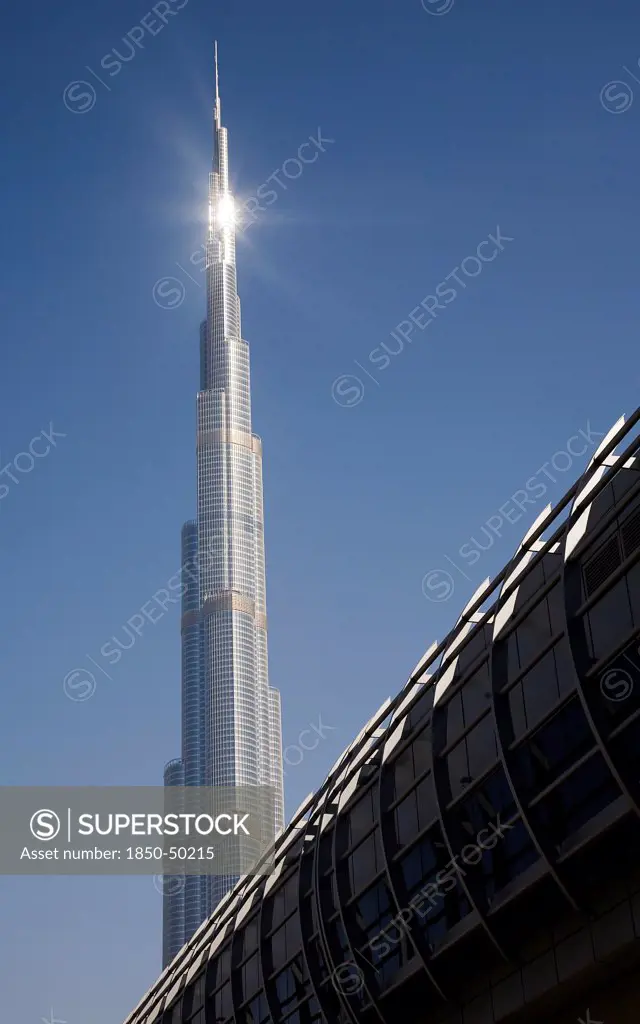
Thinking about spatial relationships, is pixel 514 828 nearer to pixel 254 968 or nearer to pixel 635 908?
pixel 635 908

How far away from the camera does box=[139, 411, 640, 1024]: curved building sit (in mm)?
26125

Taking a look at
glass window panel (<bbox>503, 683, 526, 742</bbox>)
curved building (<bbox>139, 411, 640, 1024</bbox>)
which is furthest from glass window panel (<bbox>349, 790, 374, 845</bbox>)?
glass window panel (<bbox>503, 683, 526, 742</bbox>)

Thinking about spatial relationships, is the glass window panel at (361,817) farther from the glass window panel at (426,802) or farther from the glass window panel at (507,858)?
the glass window panel at (507,858)

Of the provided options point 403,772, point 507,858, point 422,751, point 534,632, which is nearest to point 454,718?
point 422,751

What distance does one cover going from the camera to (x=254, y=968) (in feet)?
147

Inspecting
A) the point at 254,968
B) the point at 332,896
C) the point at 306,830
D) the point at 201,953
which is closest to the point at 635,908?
the point at 332,896

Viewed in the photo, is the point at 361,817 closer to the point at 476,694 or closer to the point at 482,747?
the point at 476,694

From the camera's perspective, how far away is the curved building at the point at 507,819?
2612 centimetres

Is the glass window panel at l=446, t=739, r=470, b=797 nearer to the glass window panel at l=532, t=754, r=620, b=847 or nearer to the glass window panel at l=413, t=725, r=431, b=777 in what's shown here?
the glass window panel at l=413, t=725, r=431, b=777

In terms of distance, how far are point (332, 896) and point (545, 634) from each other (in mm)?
12762

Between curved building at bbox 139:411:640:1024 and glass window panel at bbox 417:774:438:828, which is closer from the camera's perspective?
curved building at bbox 139:411:640:1024

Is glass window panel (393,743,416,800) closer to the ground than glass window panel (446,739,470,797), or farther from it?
farther from it

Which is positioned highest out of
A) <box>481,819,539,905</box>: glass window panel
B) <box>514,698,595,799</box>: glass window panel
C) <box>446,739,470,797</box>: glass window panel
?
<box>446,739,470,797</box>: glass window panel

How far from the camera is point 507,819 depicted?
96.0ft
